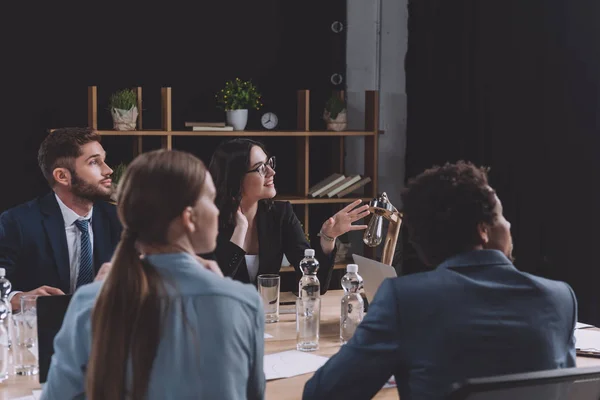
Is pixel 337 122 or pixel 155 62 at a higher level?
pixel 155 62

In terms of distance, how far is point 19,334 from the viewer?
215 centimetres

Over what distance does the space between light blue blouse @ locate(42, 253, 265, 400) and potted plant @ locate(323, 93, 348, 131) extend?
3565mm

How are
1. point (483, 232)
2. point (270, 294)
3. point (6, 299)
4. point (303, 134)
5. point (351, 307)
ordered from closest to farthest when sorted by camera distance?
point (483, 232) → point (6, 299) → point (351, 307) → point (270, 294) → point (303, 134)

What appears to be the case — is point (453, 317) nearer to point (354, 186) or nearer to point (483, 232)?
point (483, 232)

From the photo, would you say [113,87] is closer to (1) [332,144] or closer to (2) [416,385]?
(1) [332,144]

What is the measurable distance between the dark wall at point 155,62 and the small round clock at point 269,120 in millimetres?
98

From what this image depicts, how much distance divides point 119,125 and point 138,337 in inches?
132

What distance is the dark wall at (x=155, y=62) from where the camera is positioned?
471 cm

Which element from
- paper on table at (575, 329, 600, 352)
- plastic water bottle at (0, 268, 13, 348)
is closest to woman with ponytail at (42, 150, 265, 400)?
plastic water bottle at (0, 268, 13, 348)

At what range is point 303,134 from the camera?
489 cm

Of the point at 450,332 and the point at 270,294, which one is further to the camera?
the point at 270,294

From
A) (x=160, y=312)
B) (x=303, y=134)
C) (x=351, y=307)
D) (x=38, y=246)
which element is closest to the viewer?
(x=160, y=312)

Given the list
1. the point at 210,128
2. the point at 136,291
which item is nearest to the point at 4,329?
the point at 136,291

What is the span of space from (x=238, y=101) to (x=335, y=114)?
0.61 meters
